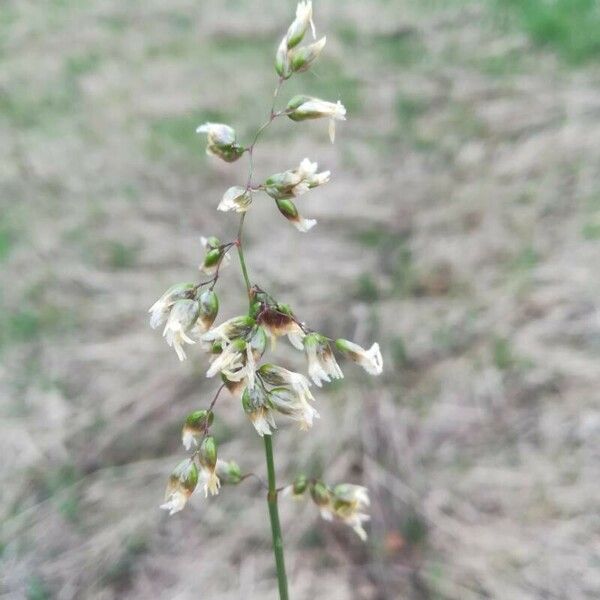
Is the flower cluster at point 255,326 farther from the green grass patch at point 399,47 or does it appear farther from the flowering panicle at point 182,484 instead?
the green grass patch at point 399,47

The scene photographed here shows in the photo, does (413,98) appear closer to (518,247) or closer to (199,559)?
(518,247)

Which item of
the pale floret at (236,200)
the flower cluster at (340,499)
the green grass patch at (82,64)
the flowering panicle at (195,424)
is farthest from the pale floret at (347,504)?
the green grass patch at (82,64)

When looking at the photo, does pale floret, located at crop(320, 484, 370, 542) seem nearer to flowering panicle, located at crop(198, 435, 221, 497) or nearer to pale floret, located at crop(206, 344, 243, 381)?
A: flowering panicle, located at crop(198, 435, 221, 497)

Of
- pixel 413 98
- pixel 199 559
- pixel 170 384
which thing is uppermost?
pixel 413 98

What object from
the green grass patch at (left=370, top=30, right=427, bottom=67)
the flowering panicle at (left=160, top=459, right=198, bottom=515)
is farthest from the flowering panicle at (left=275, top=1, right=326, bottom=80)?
the green grass patch at (left=370, top=30, right=427, bottom=67)

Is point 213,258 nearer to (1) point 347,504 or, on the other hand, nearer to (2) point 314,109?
(2) point 314,109

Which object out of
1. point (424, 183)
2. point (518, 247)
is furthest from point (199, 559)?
point (424, 183)

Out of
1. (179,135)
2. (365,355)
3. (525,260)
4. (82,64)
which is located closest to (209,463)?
(365,355)
